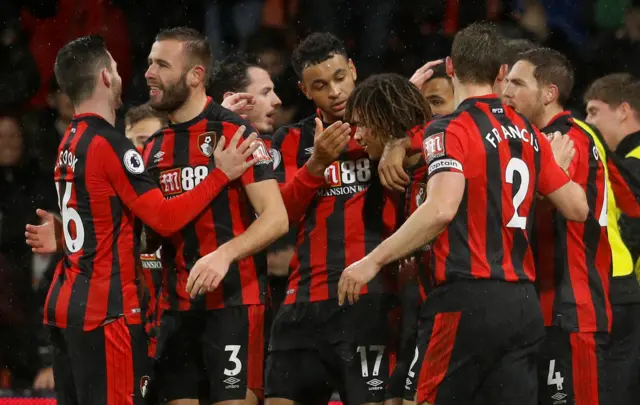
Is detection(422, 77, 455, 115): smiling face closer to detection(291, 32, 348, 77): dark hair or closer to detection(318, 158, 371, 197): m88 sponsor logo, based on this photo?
detection(291, 32, 348, 77): dark hair

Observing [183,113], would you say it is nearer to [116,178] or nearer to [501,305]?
[116,178]

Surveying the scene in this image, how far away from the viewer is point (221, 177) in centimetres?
487

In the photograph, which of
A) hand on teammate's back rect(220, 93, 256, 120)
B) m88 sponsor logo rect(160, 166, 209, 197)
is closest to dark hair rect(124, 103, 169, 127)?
hand on teammate's back rect(220, 93, 256, 120)

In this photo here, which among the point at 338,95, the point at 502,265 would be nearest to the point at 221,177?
the point at 338,95

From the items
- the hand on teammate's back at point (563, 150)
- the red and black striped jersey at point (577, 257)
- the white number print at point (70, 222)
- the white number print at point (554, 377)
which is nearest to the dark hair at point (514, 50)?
the red and black striped jersey at point (577, 257)

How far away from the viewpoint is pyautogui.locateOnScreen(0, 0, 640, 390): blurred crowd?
9008 mm

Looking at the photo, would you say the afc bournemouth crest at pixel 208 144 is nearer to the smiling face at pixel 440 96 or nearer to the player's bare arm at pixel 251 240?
the player's bare arm at pixel 251 240

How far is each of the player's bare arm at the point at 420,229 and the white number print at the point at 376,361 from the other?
698 millimetres

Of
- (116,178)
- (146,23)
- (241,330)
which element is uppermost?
(146,23)

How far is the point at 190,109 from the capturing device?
5.12 metres

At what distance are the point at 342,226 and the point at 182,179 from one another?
77 cm

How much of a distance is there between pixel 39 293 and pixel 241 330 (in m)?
3.09

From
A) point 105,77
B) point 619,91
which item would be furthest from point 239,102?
point 619,91

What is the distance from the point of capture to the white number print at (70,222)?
480cm
